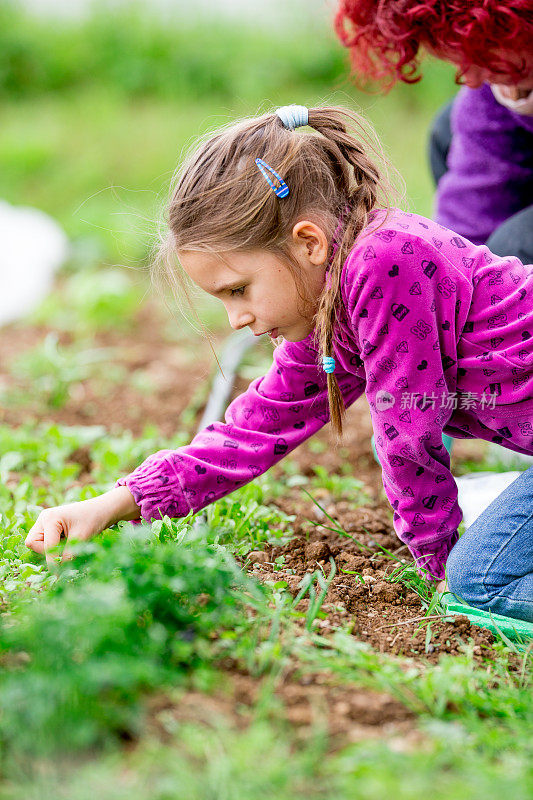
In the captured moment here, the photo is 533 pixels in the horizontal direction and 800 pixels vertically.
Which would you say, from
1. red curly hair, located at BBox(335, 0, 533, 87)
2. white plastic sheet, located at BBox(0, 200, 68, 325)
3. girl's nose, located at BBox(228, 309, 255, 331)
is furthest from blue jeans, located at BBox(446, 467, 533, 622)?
white plastic sheet, located at BBox(0, 200, 68, 325)

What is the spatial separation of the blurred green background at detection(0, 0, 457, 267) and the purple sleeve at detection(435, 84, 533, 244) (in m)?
3.83

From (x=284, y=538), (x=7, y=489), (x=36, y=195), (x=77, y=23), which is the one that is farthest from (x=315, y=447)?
(x=77, y=23)

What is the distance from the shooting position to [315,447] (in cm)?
318

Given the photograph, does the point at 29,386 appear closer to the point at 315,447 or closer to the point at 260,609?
the point at 315,447

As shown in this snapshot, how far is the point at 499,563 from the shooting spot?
2033 millimetres

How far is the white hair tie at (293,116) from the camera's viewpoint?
1.91 meters

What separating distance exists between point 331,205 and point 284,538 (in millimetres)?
879

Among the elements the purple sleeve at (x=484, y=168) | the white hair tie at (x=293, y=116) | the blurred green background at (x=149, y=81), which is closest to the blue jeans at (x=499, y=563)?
the white hair tie at (x=293, y=116)

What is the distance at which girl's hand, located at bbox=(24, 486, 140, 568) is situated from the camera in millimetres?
1915

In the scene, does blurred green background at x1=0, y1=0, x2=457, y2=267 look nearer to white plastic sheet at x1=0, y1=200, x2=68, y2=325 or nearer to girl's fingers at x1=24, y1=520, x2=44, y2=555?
white plastic sheet at x1=0, y1=200, x2=68, y2=325

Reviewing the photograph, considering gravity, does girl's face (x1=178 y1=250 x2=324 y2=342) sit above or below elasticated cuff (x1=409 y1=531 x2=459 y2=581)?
above

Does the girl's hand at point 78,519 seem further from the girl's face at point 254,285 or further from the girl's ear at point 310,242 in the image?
the girl's ear at point 310,242

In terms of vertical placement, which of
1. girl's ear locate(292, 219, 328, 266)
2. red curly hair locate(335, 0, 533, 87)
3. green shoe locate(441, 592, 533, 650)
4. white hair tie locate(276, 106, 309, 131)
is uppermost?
red curly hair locate(335, 0, 533, 87)

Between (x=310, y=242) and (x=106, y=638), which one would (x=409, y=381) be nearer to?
(x=310, y=242)
